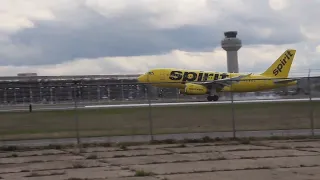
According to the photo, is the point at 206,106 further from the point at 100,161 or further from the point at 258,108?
the point at 100,161

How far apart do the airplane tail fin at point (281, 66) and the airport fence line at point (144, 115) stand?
39604 millimetres

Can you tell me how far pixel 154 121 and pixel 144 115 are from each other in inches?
25.6

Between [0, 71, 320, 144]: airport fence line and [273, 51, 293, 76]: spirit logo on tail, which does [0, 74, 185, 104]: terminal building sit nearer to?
[0, 71, 320, 144]: airport fence line

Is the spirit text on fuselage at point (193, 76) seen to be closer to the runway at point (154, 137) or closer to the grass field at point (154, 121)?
the grass field at point (154, 121)

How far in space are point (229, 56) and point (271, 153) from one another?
379 feet

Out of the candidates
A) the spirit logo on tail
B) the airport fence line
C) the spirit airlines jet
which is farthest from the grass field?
the spirit logo on tail

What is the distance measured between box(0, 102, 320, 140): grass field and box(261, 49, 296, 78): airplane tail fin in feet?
134

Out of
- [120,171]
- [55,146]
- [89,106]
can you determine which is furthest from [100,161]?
[89,106]

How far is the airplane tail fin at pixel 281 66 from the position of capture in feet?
209

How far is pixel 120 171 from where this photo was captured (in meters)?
11.0

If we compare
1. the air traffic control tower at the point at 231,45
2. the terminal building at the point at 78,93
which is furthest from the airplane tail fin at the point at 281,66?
the air traffic control tower at the point at 231,45

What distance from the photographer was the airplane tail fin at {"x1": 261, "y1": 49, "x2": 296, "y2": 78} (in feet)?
209

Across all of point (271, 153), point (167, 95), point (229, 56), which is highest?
point (229, 56)

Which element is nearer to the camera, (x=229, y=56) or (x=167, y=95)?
(x=167, y=95)
